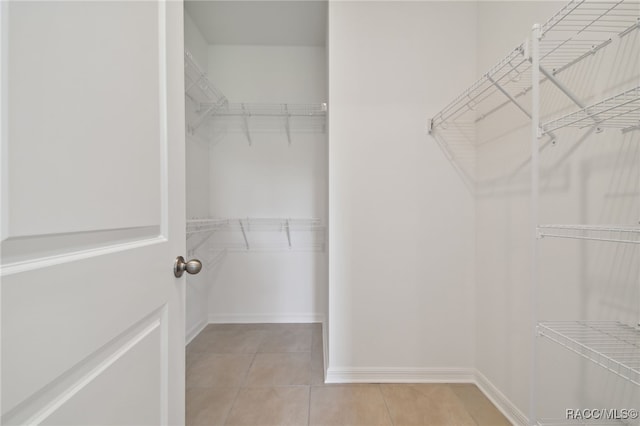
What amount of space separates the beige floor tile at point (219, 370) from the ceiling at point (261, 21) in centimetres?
276

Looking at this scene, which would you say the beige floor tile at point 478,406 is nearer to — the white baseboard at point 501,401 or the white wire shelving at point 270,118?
the white baseboard at point 501,401

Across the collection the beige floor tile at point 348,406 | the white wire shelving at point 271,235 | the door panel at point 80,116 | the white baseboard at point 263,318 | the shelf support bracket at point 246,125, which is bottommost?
the beige floor tile at point 348,406

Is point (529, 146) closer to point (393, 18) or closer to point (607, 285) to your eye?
point (607, 285)

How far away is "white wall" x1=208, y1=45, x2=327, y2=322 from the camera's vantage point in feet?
8.79

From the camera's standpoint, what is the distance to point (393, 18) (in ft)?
5.69

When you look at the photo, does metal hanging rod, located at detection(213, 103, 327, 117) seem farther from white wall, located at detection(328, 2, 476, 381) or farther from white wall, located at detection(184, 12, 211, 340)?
white wall, located at detection(328, 2, 476, 381)

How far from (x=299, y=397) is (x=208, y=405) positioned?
0.51m

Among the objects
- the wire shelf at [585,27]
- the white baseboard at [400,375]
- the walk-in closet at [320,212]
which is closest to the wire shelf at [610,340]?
the walk-in closet at [320,212]

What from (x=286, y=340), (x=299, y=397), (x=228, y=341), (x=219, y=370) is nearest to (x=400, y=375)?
(x=299, y=397)

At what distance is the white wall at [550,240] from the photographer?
3.14ft

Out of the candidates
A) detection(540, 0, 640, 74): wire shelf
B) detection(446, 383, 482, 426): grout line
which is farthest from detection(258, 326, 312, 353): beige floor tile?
detection(540, 0, 640, 74): wire shelf

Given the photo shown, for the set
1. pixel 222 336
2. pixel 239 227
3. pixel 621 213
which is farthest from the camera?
pixel 239 227

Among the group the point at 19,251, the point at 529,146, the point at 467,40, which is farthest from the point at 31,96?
the point at 467,40

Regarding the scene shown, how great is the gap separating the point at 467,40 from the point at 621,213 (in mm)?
1361
